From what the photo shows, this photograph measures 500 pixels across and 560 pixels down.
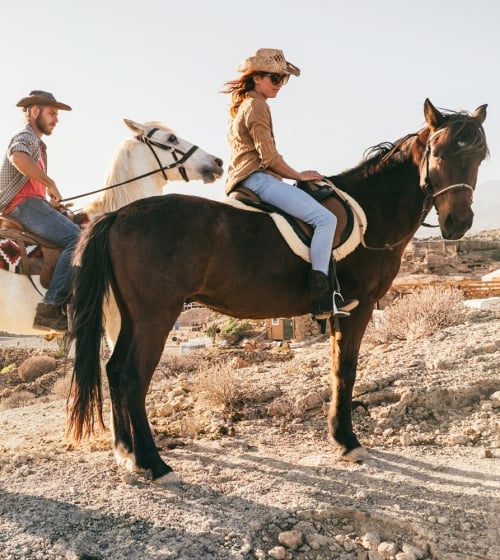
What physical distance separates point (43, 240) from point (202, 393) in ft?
8.65

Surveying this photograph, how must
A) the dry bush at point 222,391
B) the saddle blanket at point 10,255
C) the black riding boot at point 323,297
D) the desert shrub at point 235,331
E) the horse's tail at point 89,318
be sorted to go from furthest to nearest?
the desert shrub at point 235,331
the dry bush at point 222,391
the saddle blanket at point 10,255
the black riding boot at point 323,297
the horse's tail at point 89,318

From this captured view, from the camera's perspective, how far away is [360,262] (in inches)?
178

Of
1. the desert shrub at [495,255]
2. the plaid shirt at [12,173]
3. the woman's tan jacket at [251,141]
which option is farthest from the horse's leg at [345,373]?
the desert shrub at [495,255]

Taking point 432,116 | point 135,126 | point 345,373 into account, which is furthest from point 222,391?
point 432,116

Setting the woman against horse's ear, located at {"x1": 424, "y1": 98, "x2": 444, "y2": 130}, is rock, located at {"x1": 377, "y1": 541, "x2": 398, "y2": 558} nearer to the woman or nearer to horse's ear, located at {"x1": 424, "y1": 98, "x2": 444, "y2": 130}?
the woman

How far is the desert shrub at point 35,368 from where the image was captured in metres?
16.5

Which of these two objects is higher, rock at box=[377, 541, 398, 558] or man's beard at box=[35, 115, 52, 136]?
man's beard at box=[35, 115, 52, 136]

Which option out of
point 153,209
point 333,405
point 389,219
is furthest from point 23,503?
point 389,219

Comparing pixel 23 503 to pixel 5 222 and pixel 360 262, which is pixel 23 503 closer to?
pixel 5 222

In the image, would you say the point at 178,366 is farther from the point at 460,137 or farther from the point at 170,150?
the point at 460,137

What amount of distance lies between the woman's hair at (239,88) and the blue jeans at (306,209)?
0.73 meters

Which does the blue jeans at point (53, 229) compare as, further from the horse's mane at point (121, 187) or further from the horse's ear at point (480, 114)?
the horse's ear at point (480, 114)

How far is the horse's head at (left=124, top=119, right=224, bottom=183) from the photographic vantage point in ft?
20.7

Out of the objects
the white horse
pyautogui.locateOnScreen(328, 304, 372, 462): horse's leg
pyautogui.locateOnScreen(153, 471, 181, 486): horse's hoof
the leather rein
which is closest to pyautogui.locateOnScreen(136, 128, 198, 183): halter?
the white horse
